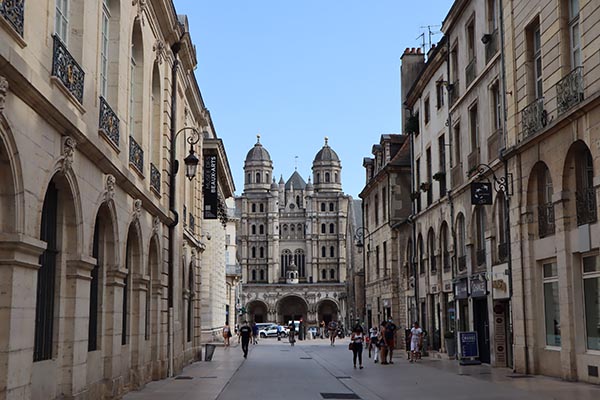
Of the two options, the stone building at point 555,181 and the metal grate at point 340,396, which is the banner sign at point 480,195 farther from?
the metal grate at point 340,396

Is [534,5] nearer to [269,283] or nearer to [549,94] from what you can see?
[549,94]

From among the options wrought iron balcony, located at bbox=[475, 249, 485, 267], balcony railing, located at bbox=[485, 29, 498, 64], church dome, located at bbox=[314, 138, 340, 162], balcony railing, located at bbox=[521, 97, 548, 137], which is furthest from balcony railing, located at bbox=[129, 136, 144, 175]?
church dome, located at bbox=[314, 138, 340, 162]

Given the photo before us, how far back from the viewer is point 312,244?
140m

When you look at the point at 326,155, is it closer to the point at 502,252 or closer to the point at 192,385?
the point at 502,252

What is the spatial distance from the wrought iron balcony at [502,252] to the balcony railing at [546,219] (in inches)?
96.2

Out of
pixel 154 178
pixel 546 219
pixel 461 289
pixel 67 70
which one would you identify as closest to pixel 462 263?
pixel 461 289

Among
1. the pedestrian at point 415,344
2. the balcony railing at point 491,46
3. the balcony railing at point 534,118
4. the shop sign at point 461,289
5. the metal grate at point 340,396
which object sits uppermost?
the balcony railing at point 491,46

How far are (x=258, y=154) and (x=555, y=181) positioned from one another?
131741 millimetres

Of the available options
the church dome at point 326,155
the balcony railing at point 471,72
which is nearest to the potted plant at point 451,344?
the balcony railing at point 471,72

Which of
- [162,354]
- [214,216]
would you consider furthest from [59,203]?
[214,216]

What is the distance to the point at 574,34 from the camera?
59.0ft

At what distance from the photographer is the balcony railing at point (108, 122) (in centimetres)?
1346

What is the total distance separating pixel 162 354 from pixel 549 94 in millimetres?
11224

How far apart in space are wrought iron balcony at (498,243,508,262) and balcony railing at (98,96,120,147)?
11.9 m
